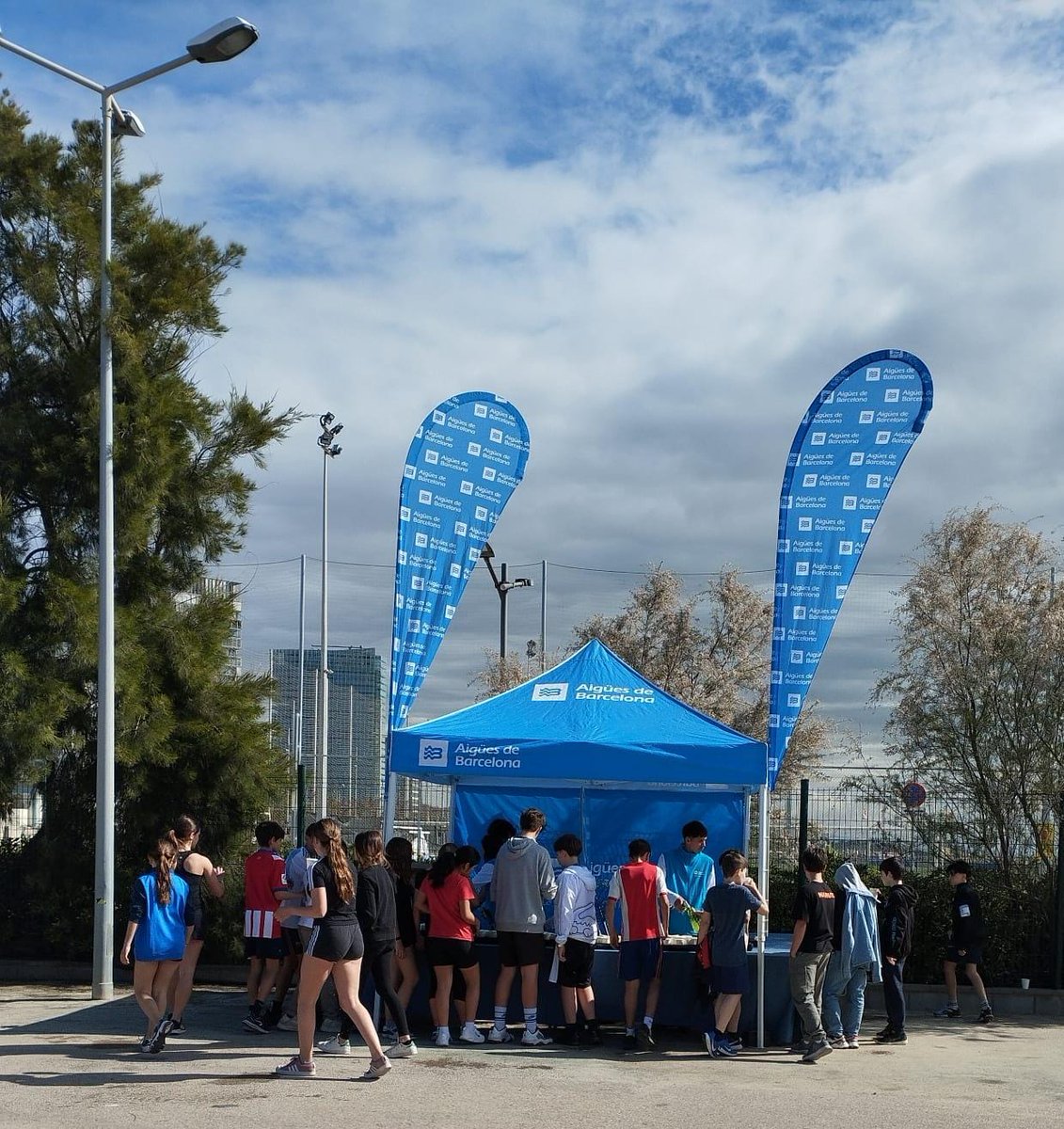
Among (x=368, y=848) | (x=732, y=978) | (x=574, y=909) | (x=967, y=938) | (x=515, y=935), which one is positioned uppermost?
(x=368, y=848)

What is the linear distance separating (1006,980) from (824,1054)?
14.3ft

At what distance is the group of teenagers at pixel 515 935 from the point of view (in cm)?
973

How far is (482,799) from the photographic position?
48.1 ft

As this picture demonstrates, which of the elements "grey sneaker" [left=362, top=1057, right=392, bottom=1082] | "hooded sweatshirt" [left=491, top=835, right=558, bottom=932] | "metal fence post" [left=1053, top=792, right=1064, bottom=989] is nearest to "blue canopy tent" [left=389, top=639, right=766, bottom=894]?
"hooded sweatshirt" [left=491, top=835, right=558, bottom=932]

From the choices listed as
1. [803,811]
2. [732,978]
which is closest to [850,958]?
[732,978]

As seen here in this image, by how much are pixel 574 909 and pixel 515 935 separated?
526mm

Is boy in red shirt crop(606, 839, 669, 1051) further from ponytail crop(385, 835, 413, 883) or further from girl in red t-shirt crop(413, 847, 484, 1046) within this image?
ponytail crop(385, 835, 413, 883)

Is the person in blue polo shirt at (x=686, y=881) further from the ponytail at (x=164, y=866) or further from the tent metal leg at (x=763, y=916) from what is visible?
the ponytail at (x=164, y=866)

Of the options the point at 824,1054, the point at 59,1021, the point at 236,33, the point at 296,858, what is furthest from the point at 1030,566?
the point at 59,1021

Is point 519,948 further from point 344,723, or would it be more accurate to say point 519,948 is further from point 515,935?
point 344,723

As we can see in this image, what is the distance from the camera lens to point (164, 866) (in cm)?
977

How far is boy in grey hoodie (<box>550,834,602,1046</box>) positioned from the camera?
10508mm

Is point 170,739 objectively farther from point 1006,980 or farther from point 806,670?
point 1006,980

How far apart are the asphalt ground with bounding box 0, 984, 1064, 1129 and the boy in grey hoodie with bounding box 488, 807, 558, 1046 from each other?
26 centimetres
